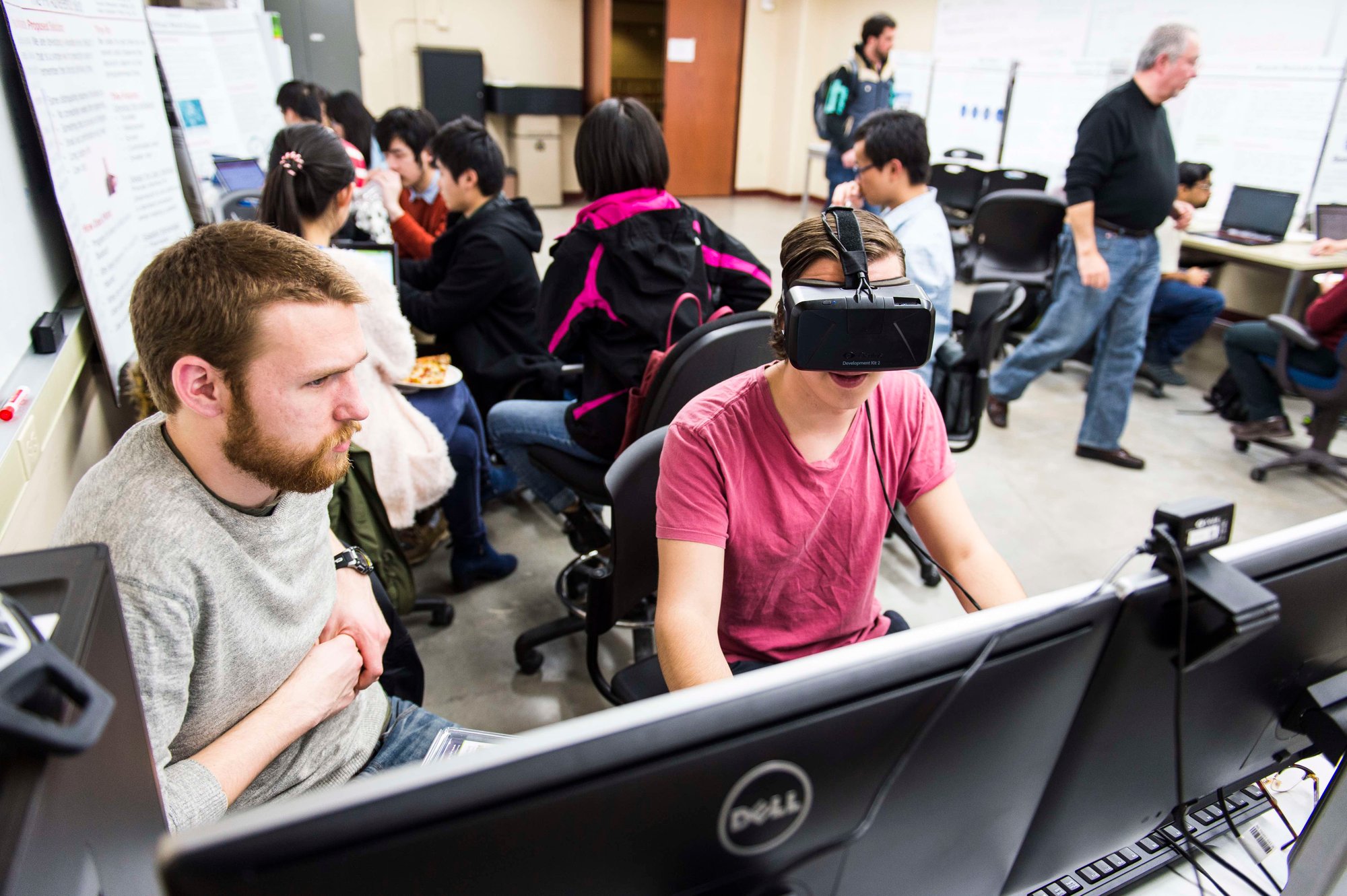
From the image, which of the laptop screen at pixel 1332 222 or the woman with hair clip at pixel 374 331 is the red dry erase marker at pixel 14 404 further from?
the laptop screen at pixel 1332 222

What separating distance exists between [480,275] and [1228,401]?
353cm

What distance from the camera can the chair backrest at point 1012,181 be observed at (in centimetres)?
527

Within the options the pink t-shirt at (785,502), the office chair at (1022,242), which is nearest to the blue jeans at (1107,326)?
the office chair at (1022,242)

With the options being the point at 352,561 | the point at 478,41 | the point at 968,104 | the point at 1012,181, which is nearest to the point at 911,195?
the point at 352,561

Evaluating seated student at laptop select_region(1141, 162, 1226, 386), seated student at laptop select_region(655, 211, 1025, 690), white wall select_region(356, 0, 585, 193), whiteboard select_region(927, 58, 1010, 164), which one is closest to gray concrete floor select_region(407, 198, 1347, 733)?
seated student at laptop select_region(1141, 162, 1226, 386)

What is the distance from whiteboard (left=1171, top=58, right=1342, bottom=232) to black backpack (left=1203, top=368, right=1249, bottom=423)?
1.19m

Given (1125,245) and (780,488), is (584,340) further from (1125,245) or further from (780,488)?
(1125,245)

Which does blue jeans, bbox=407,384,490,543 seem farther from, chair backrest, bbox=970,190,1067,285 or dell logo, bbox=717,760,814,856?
chair backrest, bbox=970,190,1067,285

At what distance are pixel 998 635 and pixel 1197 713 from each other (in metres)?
0.29

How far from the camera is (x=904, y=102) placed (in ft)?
24.1

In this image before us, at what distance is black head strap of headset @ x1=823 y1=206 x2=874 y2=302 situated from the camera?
88 centimetres

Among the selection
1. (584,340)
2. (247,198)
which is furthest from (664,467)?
(247,198)

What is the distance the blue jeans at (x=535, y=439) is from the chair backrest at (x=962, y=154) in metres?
5.26

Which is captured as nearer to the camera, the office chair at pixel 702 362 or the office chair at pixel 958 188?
the office chair at pixel 702 362
